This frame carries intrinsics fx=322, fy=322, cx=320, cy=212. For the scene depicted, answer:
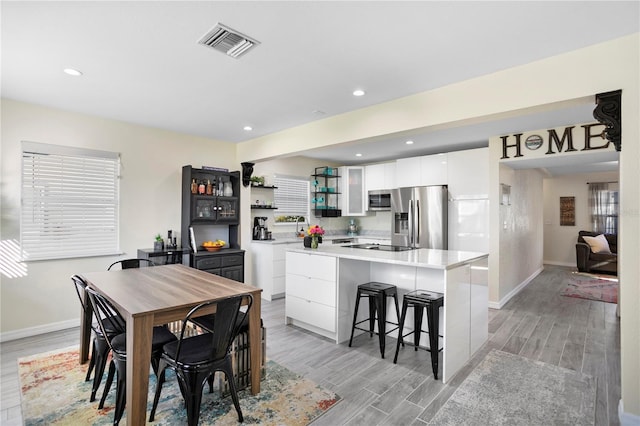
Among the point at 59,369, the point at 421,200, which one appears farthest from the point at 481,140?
the point at 59,369

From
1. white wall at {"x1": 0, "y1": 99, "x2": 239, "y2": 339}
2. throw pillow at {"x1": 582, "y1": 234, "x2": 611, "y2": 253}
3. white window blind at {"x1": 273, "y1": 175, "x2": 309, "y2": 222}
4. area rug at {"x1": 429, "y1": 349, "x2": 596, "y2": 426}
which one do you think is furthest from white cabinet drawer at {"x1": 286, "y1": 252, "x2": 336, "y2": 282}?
throw pillow at {"x1": 582, "y1": 234, "x2": 611, "y2": 253}

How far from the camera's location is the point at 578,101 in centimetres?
245

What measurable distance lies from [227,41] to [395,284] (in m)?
2.78

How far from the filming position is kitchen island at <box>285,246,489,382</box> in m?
2.79

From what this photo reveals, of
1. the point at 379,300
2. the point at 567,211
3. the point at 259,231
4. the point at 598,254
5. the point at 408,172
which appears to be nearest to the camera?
the point at 379,300

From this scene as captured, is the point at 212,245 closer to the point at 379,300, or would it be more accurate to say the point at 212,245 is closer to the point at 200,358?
the point at 379,300

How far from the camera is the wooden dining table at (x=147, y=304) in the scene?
6.23 ft

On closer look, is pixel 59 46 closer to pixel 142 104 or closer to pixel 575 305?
pixel 142 104

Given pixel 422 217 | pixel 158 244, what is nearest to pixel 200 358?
pixel 158 244

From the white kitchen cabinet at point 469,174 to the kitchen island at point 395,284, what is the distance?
6.18 feet

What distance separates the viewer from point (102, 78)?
2924 millimetres

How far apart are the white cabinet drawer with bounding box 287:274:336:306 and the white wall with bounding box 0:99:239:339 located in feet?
7.00

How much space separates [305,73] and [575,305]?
5.30m

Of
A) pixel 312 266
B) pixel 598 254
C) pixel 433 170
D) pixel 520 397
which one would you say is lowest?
pixel 520 397
